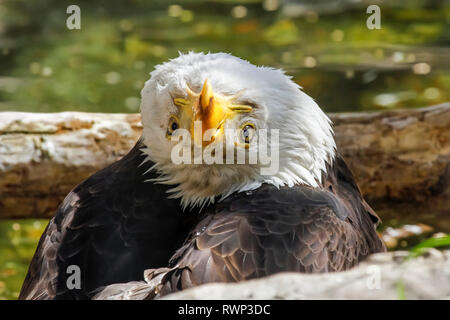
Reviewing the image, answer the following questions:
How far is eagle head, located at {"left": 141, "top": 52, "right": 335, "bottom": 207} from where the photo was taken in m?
3.00

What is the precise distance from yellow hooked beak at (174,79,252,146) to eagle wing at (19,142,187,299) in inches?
16.6

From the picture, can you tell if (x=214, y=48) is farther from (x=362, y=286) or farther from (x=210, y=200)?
(x=362, y=286)

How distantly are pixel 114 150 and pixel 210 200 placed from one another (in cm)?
162

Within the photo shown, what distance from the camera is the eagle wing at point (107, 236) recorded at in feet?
9.70

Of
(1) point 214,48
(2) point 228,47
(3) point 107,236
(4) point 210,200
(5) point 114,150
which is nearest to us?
(3) point 107,236

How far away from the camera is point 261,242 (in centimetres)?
279

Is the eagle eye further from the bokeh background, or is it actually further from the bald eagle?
the bokeh background

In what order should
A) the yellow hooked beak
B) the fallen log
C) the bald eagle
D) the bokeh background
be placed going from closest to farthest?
the bald eagle, the yellow hooked beak, the fallen log, the bokeh background

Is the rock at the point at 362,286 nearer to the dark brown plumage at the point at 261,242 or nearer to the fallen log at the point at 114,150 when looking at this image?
the dark brown plumage at the point at 261,242

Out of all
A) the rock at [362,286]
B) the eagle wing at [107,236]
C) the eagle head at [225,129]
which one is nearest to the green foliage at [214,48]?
the eagle head at [225,129]

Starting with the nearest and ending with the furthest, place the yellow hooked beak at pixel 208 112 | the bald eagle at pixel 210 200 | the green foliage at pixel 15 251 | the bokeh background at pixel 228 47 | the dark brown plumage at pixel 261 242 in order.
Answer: the dark brown plumage at pixel 261 242 < the bald eagle at pixel 210 200 < the yellow hooked beak at pixel 208 112 < the green foliage at pixel 15 251 < the bokeh background at pixel 228 47

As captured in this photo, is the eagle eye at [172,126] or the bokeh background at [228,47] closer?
the eagle eye at [172,126]

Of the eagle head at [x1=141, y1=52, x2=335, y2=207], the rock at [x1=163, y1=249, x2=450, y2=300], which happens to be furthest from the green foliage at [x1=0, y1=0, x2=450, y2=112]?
the rock at [x1=163, y1=249, x2=450, y2=300]

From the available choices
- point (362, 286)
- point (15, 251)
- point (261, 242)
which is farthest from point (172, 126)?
point (15, 251)
